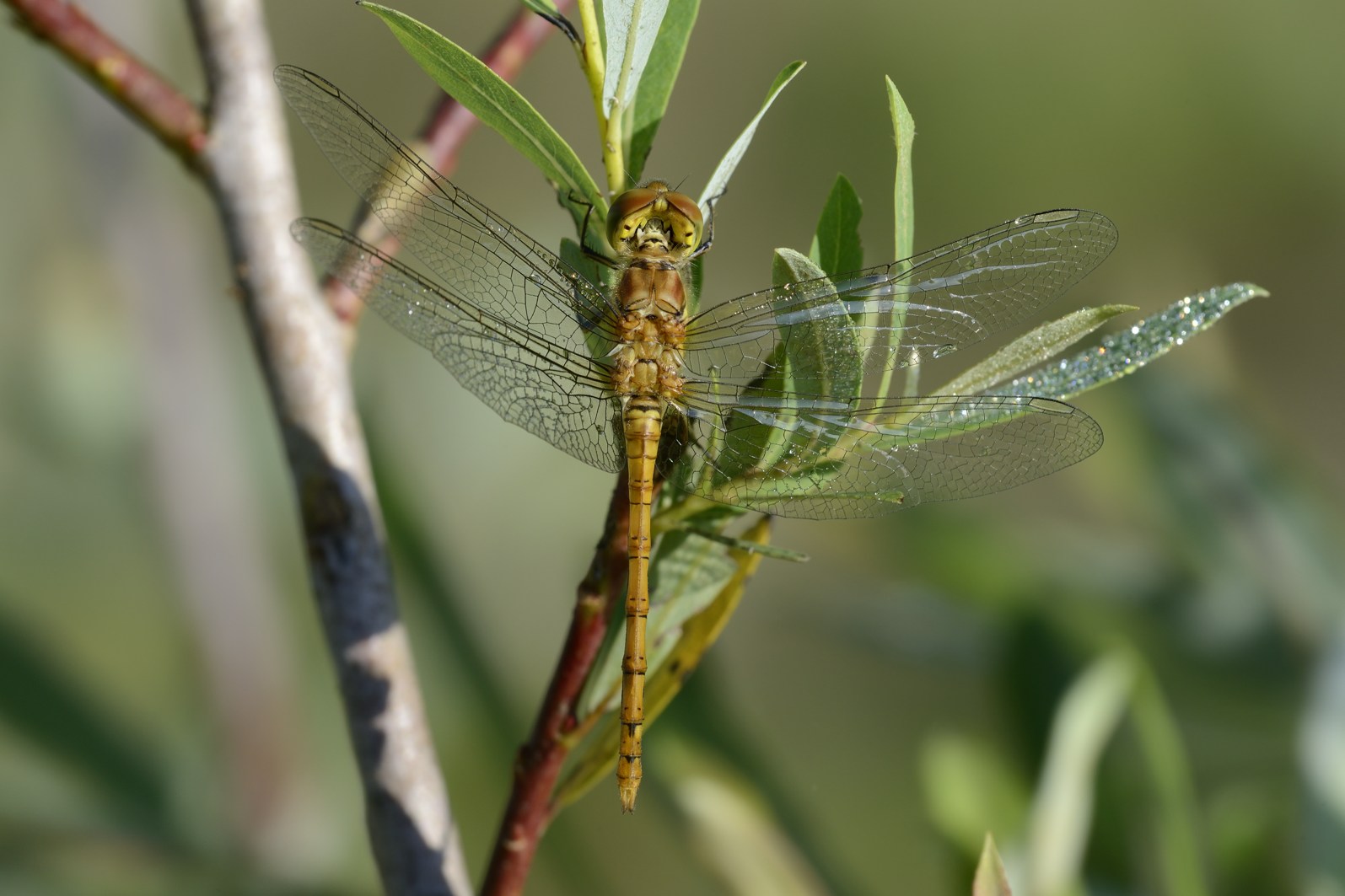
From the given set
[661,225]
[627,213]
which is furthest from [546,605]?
[627,213]

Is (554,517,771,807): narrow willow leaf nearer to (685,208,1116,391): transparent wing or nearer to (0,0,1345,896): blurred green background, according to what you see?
(685,208,1116,391): transparent wing

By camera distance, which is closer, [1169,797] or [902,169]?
[902,169]

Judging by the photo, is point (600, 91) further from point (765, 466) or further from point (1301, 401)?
point (1301, 401)

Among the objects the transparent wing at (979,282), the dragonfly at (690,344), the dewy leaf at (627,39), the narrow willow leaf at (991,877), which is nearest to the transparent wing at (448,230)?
the dragonfly at (690,344)

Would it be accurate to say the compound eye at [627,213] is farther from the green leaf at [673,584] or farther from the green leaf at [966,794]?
the green leaf at [966,794]

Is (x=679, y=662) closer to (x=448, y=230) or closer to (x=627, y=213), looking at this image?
(x=627, y=213)
